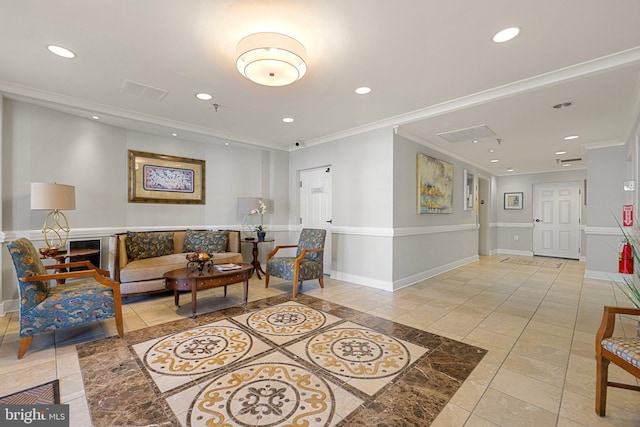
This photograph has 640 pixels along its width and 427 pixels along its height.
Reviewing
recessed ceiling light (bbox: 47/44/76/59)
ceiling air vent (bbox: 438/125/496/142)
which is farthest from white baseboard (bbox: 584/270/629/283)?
recessed ceiling light (bbox: 47/44/76/59)

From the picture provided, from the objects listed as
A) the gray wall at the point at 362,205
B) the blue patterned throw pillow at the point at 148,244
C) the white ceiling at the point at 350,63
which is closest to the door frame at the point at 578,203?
the white ceiling at the point at 350,63

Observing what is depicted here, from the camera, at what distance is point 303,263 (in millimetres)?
4180

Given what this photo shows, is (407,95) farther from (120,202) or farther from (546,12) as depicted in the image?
(120,202)

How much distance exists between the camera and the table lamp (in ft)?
10.3

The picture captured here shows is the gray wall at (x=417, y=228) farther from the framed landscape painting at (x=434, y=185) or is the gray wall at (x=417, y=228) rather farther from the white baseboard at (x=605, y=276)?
the white baseboard at (x=605, y=276)

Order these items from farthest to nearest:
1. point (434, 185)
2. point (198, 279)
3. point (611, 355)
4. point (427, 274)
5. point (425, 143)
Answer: point (434, 185), point (427, 274), point (425, 143), point (198, 279), point (611, 355)

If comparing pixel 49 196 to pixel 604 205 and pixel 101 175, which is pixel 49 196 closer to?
pixel 101 175

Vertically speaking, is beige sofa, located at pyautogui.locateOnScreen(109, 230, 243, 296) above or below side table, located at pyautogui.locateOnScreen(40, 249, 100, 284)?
below

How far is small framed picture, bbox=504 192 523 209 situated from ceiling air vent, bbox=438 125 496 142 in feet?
15.9

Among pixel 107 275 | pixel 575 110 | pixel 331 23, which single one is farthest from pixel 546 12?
pixel 107 275

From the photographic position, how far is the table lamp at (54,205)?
3143 millimetres

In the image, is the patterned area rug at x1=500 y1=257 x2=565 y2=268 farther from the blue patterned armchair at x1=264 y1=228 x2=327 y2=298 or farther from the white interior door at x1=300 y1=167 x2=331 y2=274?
the blue patterned armchair at x1=264 y1=228 x2=327 y2=298

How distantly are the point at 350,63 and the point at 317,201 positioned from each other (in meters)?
3.13

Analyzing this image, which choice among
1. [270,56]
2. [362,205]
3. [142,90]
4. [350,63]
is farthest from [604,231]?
[142,90]
